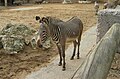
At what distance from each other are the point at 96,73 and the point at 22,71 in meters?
3.39

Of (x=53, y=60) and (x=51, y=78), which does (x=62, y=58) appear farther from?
(x=51, y=78)

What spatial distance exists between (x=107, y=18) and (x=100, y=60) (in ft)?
8.36

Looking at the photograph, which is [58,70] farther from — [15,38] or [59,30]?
[15,38]

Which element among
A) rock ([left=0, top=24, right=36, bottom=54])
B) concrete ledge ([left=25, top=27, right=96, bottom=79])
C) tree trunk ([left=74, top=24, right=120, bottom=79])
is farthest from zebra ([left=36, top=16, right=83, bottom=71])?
tree trunk ([left=74, top=24, right=120, bottom=79])

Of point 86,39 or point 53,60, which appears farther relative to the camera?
point 86,39

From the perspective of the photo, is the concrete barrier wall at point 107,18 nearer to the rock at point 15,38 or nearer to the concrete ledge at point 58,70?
the concrete ledge at point 58,70

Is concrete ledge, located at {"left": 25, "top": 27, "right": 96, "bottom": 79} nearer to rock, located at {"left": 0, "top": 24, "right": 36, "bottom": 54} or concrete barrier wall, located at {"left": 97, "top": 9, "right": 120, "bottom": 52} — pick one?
concrete barrier wall, located at {"left": 97, "top": 9, "right": 120, "bottom": 52}

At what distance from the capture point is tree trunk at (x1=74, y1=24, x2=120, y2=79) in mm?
1934

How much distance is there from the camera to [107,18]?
4.53 metres

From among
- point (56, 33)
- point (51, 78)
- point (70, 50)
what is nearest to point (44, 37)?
point (56, 33)

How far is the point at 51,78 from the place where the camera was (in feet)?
15.0

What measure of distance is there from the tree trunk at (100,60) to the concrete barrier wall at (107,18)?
1.99m

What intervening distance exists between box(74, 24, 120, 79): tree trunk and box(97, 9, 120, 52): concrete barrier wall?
6.52 ft

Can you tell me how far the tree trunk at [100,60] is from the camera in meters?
1.93
